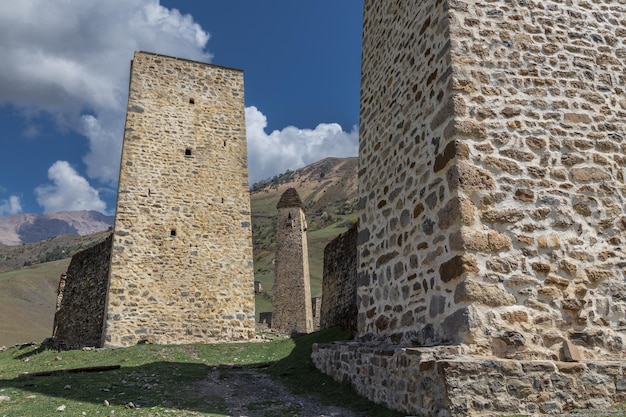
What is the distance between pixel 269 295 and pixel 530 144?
153 ft

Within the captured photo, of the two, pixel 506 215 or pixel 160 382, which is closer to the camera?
pixel 506 215

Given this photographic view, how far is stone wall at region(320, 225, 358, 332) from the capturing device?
13.8 m

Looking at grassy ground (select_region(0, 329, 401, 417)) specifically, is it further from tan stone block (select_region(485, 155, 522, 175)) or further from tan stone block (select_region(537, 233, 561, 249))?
tan stone block (select_region(485, 155, 522, 175))

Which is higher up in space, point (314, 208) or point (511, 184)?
point (314, 208)

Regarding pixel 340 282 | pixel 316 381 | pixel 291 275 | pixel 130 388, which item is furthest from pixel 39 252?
pixel 316 381

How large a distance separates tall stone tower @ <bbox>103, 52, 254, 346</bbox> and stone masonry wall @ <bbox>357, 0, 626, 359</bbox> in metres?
10.4

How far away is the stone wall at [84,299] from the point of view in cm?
1681

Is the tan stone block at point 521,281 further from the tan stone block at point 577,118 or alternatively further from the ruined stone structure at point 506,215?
the tan stone block at point 577,118

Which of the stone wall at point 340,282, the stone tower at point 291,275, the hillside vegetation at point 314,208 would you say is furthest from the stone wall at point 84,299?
the hillside vegetation at point 314,208

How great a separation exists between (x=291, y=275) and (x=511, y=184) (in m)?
25.3

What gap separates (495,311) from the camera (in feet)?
16.2

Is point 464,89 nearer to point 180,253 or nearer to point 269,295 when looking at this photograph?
point 180,253

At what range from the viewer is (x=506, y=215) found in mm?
5273

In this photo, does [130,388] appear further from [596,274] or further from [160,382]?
[596,274]
